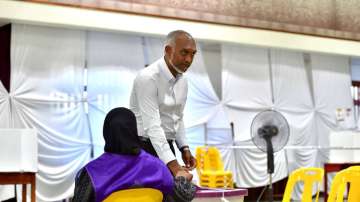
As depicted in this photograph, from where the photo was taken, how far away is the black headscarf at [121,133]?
197cm

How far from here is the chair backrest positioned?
274 inches

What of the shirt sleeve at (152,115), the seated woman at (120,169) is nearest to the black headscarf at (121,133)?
the seated woman at (120,169)

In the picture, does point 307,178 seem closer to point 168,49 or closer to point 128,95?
point 168,49

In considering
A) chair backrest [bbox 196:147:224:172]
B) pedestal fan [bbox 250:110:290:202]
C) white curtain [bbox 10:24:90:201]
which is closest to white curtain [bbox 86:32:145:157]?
white curtain [bbox 10:24:90:201]

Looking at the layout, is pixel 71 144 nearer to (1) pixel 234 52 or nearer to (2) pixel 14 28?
(2) pixel 14 28

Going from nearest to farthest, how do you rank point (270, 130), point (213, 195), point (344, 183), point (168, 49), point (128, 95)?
point (168, 49)
point (213, 195)
point (344, 183)
point (270, 130)
point (128, 95)

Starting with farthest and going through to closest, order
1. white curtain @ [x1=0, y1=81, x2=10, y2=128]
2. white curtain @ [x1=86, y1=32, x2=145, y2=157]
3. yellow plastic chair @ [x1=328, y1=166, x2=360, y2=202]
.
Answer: white curtain @ [x1=86, y1=32, x2=145, y2=157] → white curtain @ [x1=0, y1=81, x2=10, y2=128] → yellow plastic chair @ [x1=328, y1=166, x2=360, y2=202]

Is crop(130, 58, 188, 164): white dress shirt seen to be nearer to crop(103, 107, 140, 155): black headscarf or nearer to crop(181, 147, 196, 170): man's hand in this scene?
crop(181, 147, 196, 170): man's hand

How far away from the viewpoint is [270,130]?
6.32 meters

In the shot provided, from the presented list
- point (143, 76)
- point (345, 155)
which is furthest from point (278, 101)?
point (143, 76)

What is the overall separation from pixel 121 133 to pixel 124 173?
0.52 ft

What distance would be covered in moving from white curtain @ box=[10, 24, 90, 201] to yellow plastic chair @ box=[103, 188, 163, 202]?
5.24 meters

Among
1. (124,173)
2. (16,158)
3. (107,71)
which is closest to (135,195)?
(124,173)

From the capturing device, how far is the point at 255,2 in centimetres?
860
